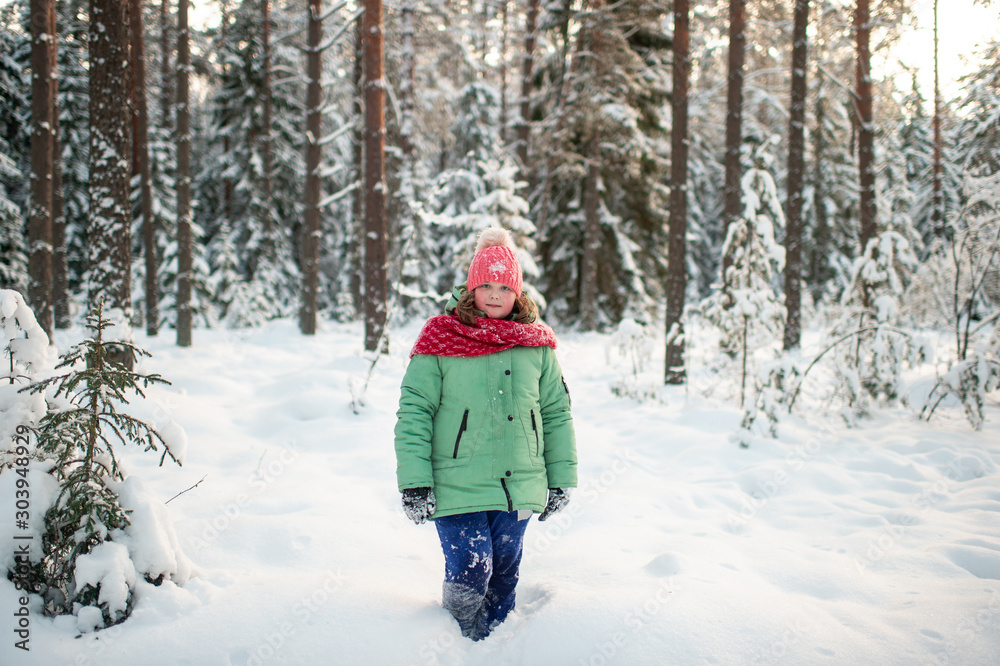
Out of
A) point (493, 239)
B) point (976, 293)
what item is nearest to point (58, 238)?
point (493, 239)

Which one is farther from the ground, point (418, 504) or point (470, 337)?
point (470, 337)

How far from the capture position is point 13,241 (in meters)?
13.3

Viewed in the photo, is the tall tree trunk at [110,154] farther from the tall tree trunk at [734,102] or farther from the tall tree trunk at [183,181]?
the tall tree trunk at [734,102]

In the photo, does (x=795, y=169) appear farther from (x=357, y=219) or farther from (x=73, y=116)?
(x=73, y=116)

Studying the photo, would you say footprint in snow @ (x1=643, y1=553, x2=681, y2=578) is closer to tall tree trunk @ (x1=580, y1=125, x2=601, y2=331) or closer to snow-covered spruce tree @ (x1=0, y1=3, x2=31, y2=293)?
tall tree trunk @ (x1=580, y1=125, x2=601, y2=331)

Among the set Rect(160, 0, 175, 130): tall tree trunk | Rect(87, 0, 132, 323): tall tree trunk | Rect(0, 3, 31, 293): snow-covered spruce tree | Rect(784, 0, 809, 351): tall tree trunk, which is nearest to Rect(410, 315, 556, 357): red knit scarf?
Rect(87, 0, 132, 323): tall tree trunk

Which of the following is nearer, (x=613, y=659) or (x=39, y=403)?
(x=613, y=659)

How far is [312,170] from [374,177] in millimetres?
4709

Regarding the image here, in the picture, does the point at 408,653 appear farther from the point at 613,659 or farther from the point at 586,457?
the point at 586,457

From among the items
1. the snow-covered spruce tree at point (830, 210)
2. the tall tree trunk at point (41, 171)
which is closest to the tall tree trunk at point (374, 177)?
the tall tree trunk at point (41, 171)

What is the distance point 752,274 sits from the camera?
7809 mm

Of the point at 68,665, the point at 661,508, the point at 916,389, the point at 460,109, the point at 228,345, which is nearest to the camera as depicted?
the point at 68,665

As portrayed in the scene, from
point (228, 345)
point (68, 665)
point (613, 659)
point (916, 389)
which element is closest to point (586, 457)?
point (613, 659)

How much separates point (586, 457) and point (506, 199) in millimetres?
5666
